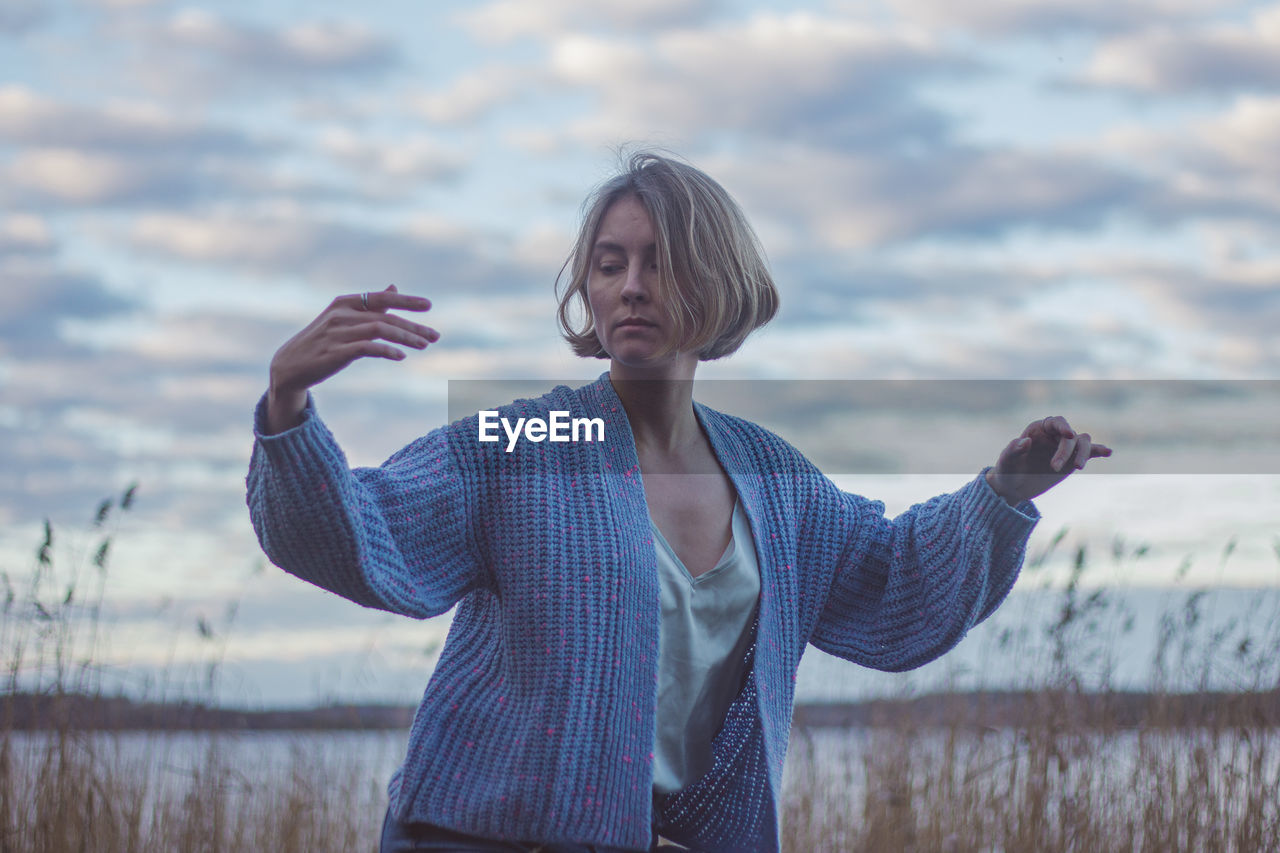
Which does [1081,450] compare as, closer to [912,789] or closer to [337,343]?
[337,343]

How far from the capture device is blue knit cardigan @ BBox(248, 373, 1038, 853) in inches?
56.3

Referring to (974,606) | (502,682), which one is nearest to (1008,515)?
(974,606)

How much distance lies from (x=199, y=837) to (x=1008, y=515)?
93.3 inches

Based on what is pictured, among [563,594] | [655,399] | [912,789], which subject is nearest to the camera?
[563,594]

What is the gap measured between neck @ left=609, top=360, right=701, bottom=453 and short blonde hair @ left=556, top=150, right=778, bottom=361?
0.19ft

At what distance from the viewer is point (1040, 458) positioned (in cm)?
171

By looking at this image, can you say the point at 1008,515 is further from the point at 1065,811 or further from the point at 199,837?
the point at 199,837

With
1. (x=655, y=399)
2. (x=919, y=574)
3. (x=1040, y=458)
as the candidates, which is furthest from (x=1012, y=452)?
(x=655, y=399)

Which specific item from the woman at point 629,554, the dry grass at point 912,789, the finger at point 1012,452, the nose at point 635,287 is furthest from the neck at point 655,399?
the dry grass at point 912,789

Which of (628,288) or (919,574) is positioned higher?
(628,288)

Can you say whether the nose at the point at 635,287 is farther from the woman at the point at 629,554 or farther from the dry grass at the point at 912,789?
the dry grass at the point at 912,789

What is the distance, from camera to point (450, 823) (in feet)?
4.82
